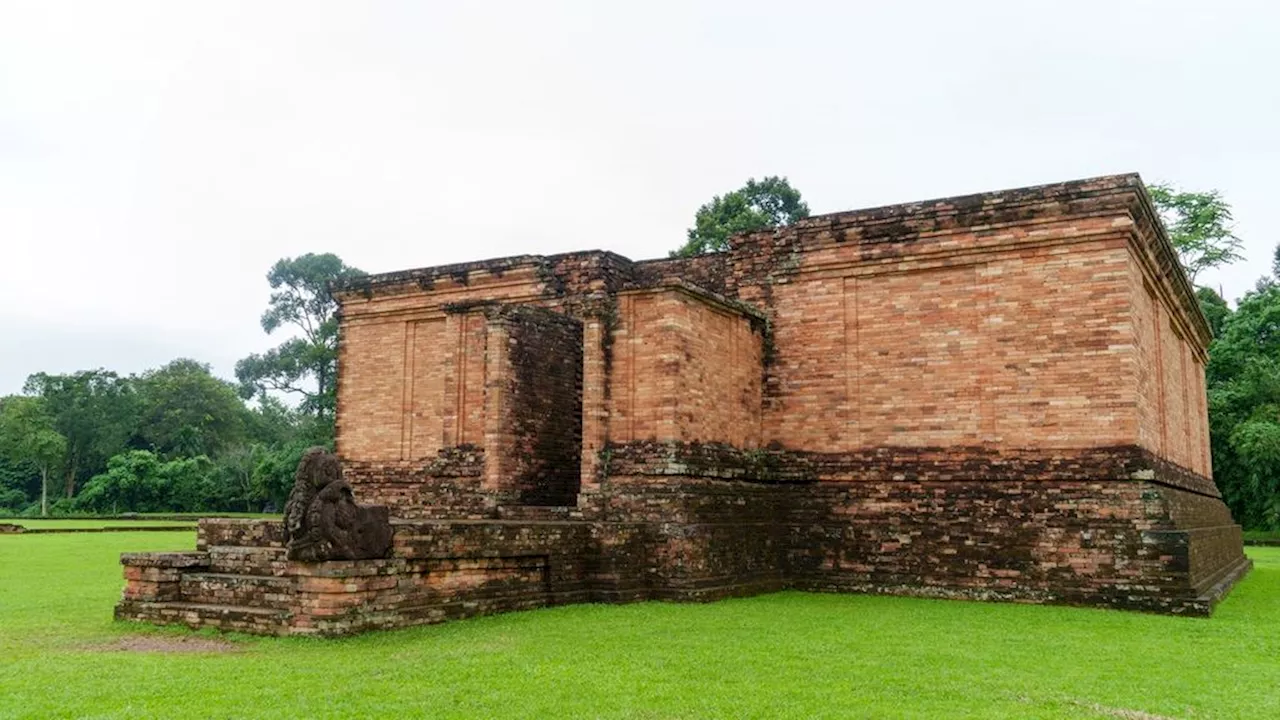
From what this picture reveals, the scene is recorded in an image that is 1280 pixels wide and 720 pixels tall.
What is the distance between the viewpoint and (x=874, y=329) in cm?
1389

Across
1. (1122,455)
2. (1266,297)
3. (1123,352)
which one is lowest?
(1122,455)

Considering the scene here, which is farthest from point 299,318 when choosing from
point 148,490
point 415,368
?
point 415,368


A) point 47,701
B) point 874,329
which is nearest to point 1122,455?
point 874,329

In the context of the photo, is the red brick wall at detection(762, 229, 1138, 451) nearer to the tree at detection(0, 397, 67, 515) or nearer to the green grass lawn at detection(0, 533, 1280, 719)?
the green grass lawn at detection(0, 533, 1280, 719)

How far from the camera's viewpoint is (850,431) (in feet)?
45.3

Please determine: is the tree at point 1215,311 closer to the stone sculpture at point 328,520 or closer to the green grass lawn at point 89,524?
the stone sculpture at point 328,520

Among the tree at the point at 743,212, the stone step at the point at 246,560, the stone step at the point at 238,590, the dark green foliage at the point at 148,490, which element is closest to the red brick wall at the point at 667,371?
the stone step at the point at 246,560

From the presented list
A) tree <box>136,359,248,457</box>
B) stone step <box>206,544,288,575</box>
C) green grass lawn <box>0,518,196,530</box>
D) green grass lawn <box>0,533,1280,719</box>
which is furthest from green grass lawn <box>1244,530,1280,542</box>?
tree <box>136,359,248,457</box>

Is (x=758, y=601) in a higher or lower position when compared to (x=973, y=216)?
lower

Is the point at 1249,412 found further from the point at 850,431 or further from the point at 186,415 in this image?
the point at 186,415

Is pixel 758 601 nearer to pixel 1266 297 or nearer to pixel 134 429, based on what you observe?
pixel 1266 297

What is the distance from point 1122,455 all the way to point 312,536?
30.6ft

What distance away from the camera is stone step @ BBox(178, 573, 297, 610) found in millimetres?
8953

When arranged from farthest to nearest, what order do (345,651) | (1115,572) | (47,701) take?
(1115,572) < (345,651) < (47,701)
